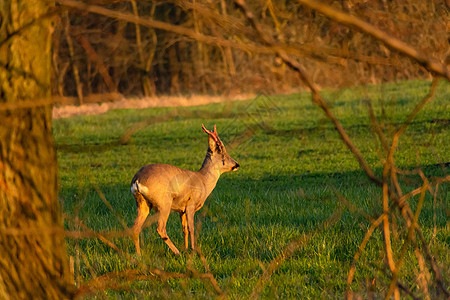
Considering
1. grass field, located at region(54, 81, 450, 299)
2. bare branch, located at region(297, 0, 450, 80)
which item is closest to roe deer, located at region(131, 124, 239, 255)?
grass field, located at region(54, 81, 450, 299)

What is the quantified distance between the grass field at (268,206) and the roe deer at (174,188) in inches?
7.0

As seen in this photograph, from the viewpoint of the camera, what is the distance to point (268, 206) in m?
7.25

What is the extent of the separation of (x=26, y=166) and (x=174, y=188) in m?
2.71

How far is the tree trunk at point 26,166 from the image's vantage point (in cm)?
291

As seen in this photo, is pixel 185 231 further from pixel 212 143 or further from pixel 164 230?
pixel 212 143

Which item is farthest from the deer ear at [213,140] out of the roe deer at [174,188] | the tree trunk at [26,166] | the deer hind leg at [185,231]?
the tree trunk at [26,166]

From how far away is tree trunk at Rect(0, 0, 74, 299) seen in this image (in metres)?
2.91

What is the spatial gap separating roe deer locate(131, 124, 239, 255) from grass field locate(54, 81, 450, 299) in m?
0.18

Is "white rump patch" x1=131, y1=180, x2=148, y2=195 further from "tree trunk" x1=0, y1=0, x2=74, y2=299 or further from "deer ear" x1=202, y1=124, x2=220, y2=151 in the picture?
"tree trunk" x1=0, y1=0, x2=74, y2=299

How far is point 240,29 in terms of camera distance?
1327mm

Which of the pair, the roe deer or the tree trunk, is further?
the roe deer

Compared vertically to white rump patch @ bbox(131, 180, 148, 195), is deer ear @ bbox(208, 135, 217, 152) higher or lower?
higher

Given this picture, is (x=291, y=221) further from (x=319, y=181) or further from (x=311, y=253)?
(x=319, y=181)

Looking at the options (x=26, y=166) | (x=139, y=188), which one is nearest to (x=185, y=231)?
(x=139, y=188)
